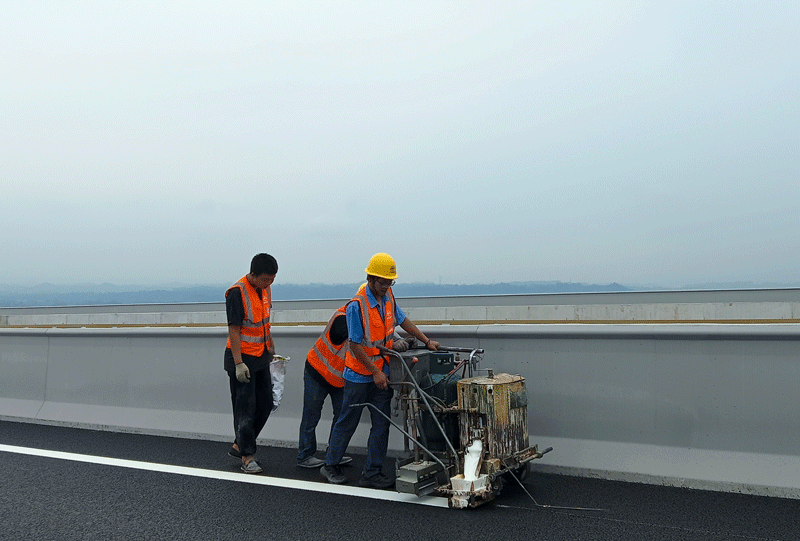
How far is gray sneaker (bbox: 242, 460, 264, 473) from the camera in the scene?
6264 mm

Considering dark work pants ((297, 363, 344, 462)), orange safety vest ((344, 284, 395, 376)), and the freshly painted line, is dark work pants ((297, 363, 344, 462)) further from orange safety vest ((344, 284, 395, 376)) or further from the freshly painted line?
orange safety vest ((344, 284, 395, 376))

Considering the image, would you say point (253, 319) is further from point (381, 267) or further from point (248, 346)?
point (381, 267)

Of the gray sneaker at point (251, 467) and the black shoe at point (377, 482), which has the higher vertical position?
the black shoe at point (377, 482)

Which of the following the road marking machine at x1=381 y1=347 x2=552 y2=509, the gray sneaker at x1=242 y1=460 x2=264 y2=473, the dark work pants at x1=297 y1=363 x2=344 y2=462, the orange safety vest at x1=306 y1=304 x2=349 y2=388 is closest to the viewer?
the road marking machine at x1=381 y1=347 x2=552 y2=509

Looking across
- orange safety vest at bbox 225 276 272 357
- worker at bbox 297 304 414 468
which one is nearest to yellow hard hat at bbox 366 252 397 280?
worker at bbox 297 304 414 468

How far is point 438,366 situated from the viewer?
609 cm

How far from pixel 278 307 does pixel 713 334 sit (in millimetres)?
26958

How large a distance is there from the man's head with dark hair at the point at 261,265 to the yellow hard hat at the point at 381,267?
114cm

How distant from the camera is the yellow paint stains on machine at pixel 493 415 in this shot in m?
5.26

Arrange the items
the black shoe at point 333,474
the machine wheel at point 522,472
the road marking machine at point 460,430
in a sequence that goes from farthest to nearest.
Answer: the black shoe at point 333,474
the machine wheel at point 522,472
the road marking machine at point 460,430

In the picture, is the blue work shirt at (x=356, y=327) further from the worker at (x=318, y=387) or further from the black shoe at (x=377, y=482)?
the black shoe at (x=377, y=482)

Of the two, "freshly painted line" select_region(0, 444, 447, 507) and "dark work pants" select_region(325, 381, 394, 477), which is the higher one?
"dark work pants" select_region(325, 381, 394, 477)

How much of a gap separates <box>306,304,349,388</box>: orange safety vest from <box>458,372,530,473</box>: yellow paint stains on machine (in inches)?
54.4

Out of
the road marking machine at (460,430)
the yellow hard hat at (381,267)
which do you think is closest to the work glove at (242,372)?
the road marking machine at (460,430)
